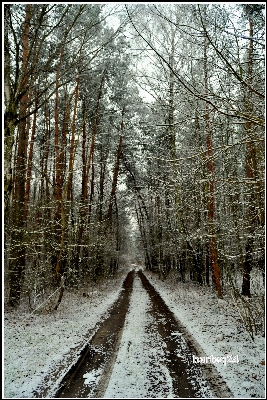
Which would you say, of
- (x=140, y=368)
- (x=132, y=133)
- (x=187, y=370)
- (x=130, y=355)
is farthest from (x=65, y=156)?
→ (x=187, y=370)

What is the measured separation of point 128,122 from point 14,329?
14216mm

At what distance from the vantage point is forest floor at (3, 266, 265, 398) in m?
4.07

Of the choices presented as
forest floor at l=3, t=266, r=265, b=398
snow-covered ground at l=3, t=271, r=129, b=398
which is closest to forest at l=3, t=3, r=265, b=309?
snow-covered ground at l=3, t=271, r=129, b=398

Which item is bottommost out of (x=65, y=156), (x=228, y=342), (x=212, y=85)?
(x=228, y=342)

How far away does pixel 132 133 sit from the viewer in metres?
18.7

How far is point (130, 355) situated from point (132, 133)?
606 inches

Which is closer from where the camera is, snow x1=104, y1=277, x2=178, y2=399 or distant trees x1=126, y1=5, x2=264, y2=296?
distant trees x1=126, y1=5, x2=264, y2=296

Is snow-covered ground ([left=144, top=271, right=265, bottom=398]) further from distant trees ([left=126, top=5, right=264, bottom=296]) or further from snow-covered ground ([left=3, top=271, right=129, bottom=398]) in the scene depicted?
→ snow-covered ground ([left=3, top=271, right=129, bottom=398])

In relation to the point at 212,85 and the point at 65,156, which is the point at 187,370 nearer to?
the point at 212,85

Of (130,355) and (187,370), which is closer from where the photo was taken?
(187,370)

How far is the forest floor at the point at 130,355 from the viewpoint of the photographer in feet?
13.4

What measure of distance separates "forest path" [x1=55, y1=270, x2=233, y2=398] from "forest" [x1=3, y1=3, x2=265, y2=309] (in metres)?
2.41

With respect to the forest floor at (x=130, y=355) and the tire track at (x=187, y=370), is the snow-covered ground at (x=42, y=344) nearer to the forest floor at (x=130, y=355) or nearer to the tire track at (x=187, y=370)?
the forest floor at (x=130, y=355)

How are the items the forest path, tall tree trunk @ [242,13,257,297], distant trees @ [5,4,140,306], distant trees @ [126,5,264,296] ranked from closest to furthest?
distant trees @ [126,5,264,296], tall tree trunk @ [242,13,257,297], the forest path, distant trees @ [5,4,140,306]
